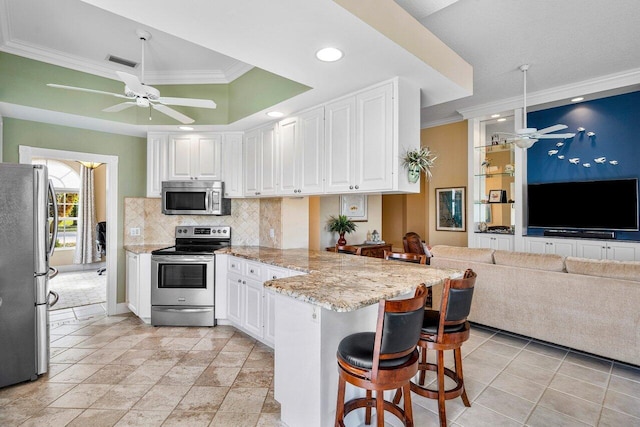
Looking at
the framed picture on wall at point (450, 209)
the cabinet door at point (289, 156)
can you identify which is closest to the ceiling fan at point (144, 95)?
the cabinet door at point (289, 156)

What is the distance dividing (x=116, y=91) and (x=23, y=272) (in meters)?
2.44

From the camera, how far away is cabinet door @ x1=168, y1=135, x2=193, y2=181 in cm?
432

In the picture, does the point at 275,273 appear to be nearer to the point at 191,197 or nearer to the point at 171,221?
the point at 191,197

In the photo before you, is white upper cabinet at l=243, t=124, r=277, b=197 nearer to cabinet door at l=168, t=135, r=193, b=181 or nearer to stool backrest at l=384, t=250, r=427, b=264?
cabinet door at l=168, t=135, r=193, b=181

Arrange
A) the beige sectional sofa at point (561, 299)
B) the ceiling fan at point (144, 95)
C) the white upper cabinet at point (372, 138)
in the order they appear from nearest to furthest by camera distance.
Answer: the white upper cabinet at point (372, 138) < the ceiling fan at point (144, 95) < the beige sectional sofa at point (561, 299)

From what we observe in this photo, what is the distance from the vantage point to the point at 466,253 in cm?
377

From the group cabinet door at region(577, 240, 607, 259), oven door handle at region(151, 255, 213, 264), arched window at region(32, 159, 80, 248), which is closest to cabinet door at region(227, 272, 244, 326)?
oven door handle at region(151, 255, 213, 264)

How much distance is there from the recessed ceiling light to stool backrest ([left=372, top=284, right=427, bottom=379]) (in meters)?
1.59

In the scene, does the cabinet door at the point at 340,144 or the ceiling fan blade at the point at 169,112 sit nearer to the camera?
the cabinet door at the point at 340,144

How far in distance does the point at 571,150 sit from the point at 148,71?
20.6ft

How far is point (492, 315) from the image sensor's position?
356cm

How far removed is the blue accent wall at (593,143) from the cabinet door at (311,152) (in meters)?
4.32

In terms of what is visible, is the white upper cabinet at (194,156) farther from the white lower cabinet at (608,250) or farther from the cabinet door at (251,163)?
the white lower cabinet at (608,250)

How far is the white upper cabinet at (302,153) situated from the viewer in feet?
10.2
